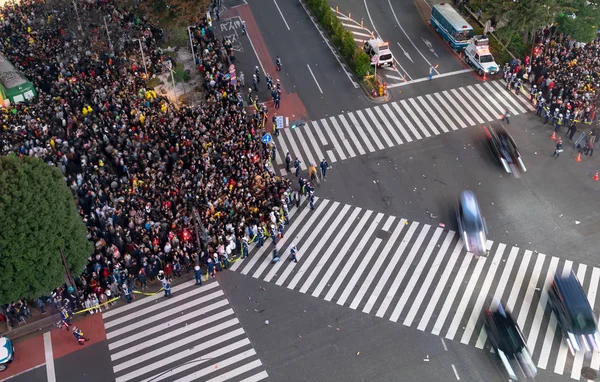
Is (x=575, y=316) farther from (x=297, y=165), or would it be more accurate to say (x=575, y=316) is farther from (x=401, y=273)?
(x=297, y=165)

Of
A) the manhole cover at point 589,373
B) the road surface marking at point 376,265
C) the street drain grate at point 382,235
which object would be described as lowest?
the manhole cover at point 589,373

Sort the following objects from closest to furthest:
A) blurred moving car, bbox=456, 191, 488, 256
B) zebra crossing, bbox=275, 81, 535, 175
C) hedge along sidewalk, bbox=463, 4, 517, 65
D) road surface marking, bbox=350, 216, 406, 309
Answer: road surface marking, bbox=350, 216, 406, 309 < blurred moving car, bbox=456, 191, 488, 256 < zebra crossing, bbox=275, 81, 535, 175 < hedge along sidewalk, bbox=463, 4, 517, 65

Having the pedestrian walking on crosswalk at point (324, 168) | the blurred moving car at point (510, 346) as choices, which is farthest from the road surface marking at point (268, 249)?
the blurred moving car at point (510, 346)

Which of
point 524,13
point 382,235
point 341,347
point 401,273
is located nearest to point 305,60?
point 524,13

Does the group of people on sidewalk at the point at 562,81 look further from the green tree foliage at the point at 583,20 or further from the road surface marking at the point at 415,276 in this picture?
the road surface marking at the point at 415,276

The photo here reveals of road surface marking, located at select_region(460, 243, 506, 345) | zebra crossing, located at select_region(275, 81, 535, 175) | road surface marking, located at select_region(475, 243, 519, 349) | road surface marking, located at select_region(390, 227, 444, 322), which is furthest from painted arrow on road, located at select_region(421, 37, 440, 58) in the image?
road surface marking, located at select_region(475, 243, 519, 349)

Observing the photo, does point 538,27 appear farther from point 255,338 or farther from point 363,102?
point 255,338

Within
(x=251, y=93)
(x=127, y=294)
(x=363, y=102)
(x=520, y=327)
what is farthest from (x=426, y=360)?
(x=251, y=93)

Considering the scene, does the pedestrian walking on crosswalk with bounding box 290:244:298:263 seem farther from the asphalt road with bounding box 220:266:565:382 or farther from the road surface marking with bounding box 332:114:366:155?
the road surface marking with bounding box 332:114:366:155
